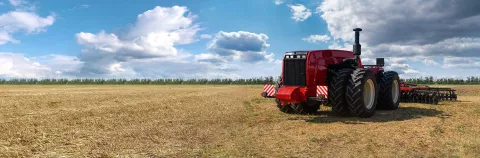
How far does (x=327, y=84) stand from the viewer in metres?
12.5

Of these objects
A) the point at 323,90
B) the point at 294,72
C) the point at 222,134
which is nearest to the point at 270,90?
the point at 294,72

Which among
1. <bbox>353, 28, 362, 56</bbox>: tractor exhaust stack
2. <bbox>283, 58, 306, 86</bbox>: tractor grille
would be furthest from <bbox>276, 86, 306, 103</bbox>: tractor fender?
<bbox>353, 28, 362, 56</bbox>: tractor exhaust stack

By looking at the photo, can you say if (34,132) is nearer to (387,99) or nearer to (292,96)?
(292,96)

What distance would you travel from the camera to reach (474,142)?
8.02 m

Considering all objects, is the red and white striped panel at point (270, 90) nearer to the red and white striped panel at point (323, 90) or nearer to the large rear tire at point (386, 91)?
the red and white striped panel at point (323, 90)

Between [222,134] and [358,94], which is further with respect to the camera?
[358,94]

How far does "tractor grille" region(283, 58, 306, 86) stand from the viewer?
39.4 feet

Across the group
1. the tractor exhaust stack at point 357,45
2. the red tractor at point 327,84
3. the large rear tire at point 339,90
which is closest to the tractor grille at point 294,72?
the red tractor at point 327,84

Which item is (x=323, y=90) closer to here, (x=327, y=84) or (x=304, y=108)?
(x=327, y=84)

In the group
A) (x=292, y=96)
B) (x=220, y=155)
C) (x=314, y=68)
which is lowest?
(x=220, y=155)

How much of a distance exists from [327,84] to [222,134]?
4777 millimetres

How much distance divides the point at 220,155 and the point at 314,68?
19.6 feet

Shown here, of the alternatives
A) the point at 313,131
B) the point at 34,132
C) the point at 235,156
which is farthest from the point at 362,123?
the point at 34,132

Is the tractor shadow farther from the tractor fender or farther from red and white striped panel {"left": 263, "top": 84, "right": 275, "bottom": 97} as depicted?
red and white striped panel {"left": 263, "top": 84, "right": 275, "bottom": 97}
